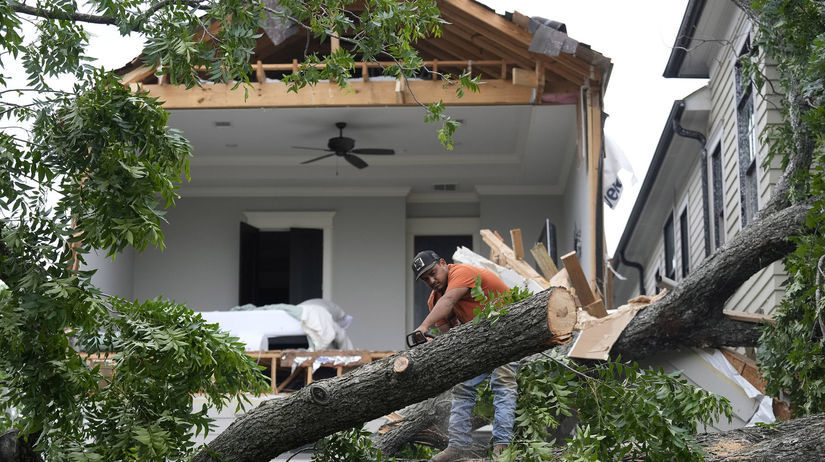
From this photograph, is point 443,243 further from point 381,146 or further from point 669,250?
A: point 669,250

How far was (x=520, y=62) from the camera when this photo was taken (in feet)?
46.6

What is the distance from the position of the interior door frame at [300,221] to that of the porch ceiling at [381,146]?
16.0 inches

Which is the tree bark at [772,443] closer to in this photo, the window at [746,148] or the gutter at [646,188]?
the window at [746,148]

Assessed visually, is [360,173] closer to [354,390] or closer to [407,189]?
[407,189]

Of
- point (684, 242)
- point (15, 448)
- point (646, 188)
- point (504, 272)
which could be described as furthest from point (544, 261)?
point (15, 448)

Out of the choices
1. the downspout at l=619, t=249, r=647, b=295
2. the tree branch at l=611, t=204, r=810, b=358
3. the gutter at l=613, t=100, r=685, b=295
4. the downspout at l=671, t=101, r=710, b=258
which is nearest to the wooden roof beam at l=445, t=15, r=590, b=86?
the gutter at l=613, t=100, r=685, b=295

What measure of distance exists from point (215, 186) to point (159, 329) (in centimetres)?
1453

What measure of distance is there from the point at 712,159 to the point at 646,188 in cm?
354

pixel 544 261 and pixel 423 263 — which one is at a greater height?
pixel 544 261

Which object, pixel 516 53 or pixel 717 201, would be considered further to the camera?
pixel 717 201

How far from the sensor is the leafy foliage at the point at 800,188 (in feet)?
24.0

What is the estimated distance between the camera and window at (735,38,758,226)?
1205cm

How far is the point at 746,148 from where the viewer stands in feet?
40.7

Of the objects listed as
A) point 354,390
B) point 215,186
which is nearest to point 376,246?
point 215,186
